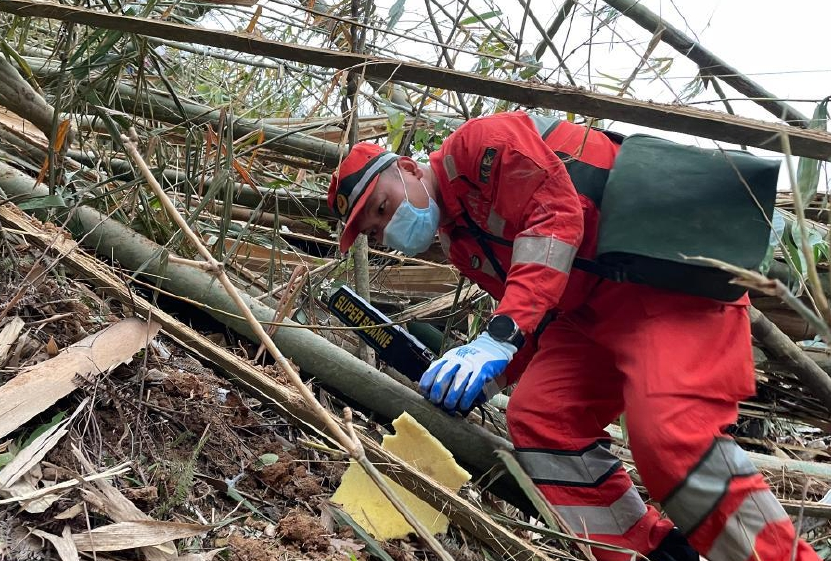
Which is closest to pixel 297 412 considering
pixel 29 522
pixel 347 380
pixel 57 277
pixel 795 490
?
pixel 347 380

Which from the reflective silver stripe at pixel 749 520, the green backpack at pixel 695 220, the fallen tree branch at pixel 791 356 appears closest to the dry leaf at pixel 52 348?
the green backpack at pixel 695 220

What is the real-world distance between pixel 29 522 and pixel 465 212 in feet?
5.47

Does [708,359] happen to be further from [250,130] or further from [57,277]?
[250,130]

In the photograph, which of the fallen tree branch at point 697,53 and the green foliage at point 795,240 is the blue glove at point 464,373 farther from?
the fallen tree branch at point 697,53

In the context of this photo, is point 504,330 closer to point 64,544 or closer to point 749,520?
point 749,520

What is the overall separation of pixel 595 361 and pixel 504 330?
48 centimetres

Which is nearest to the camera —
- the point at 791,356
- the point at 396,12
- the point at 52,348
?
the point at 52,348

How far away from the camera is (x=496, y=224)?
8.18 ft

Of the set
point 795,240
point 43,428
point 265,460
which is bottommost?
point 265,460

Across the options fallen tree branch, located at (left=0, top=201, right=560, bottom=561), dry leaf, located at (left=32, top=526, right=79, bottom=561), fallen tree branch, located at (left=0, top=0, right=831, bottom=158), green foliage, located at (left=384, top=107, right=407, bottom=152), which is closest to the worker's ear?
green foliage, located at (left=384, top=107, right=407, bottom=152)

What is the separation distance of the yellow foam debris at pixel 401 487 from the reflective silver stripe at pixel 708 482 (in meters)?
0.59

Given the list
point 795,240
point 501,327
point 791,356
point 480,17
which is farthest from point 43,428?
point 791,356

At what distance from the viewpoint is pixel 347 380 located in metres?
2.22

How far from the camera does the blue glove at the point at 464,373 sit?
2.12 m
